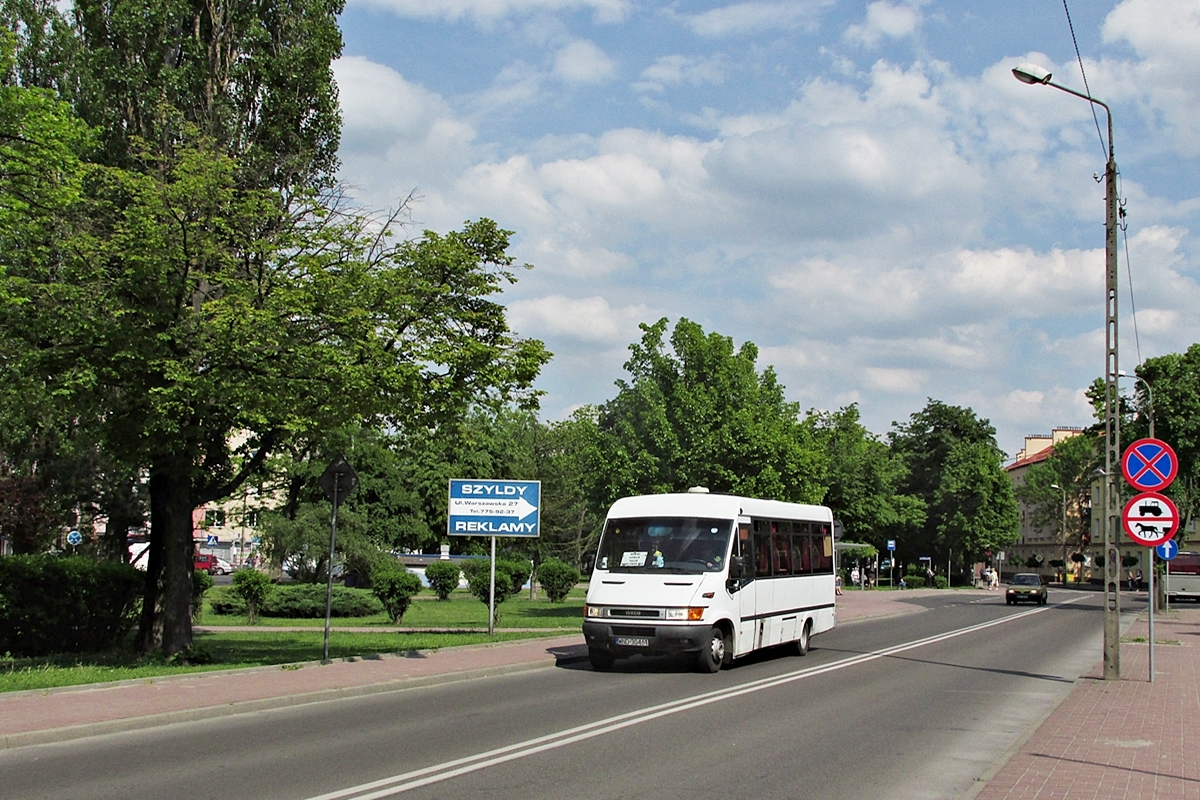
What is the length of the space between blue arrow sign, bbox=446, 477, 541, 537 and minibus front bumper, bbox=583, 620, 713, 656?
220 inches

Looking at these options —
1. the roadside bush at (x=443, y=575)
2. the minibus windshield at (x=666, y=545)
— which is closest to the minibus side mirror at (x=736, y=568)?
the minibus windshield at (x=666, y=545)

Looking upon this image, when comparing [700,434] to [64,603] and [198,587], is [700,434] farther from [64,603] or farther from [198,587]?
[64,603]

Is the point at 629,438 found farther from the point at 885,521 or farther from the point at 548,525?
the point at 885,521

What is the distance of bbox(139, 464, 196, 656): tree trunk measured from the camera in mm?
16922

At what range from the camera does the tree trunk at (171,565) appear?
16.9 metres

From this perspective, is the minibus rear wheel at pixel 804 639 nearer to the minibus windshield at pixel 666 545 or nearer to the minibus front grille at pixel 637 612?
the minibus windshield at pixel 666 545

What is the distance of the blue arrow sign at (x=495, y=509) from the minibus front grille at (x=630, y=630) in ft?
18.8

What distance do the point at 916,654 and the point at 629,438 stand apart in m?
15.0

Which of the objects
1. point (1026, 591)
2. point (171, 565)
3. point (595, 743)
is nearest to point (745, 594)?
point (595, 743)

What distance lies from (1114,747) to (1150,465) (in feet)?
21.8

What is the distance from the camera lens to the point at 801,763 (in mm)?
9023

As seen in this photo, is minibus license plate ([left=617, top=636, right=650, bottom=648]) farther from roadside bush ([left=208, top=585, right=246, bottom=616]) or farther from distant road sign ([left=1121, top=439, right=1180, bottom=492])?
roadside bush ([left=208, top=585, right=246, bottom=616])

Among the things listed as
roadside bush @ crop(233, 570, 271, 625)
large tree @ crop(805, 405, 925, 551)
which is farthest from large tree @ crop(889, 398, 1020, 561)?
roadside bush @ crop(233, 570, 271, 625)

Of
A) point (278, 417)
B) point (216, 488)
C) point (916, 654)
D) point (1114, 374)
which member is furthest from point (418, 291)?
point (916, 654)
